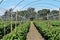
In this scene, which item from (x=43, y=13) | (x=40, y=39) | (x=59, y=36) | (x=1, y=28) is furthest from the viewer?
(x=43, y=13)

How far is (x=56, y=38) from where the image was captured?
580 inches

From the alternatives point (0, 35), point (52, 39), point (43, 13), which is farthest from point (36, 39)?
point (43, 13)

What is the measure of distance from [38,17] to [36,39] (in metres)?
44.5

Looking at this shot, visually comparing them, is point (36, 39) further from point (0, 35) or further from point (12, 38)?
point (12, 38)

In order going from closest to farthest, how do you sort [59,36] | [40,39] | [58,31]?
[59,36] < [58,31] < [40,39]

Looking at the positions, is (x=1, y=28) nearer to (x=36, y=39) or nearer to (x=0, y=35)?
(x=0, y=35)

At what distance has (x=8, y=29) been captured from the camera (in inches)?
1016

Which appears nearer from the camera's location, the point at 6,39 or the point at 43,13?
the point at 6,39

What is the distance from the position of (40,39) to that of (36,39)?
40 centimetres

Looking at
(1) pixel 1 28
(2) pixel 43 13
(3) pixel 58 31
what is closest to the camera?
(3) pixel 58 31

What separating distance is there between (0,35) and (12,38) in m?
10.6

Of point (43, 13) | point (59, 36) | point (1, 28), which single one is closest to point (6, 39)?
point (59, 36)

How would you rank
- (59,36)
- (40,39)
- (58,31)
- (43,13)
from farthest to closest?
(43,13) → (40,39) → (58,31) → (59,36)

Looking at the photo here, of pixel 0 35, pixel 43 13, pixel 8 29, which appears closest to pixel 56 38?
pixel 0 35
